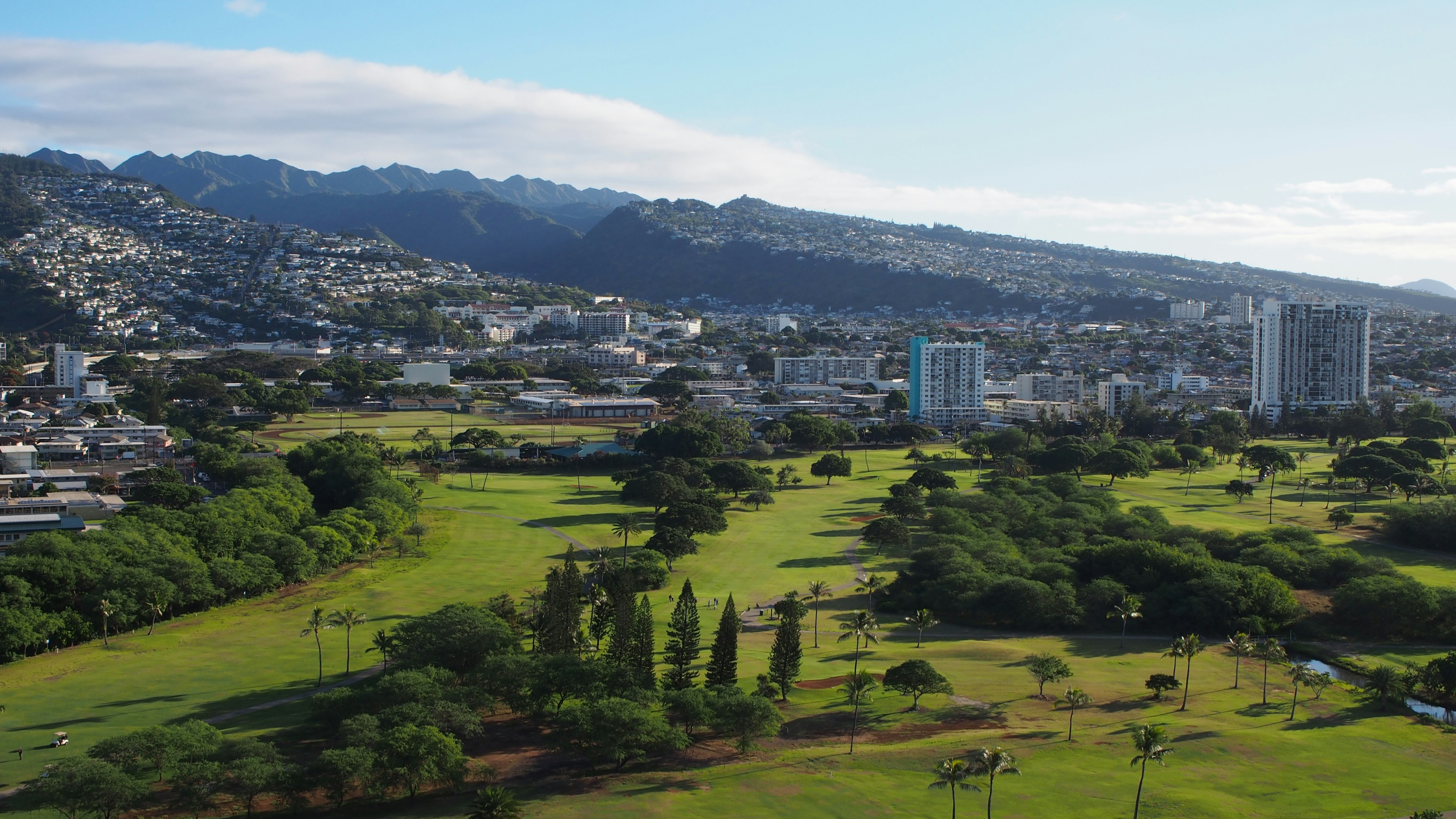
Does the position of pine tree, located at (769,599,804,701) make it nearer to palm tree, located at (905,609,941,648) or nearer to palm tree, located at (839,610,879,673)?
palm tree, located at (839,610,879,673)

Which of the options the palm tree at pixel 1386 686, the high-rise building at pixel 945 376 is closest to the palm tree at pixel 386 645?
the palm tree at pixel 1386 686

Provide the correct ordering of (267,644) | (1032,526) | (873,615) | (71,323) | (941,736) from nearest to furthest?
(941,736) < (267,644) < (873,615) < (1032,526) < (71,323)

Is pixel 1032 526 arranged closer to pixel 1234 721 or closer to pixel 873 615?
pixel 873 615

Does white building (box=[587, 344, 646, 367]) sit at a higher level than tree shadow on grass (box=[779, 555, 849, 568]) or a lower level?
higher

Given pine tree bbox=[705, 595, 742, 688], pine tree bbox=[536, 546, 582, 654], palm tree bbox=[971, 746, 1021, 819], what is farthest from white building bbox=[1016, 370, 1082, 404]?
palm tree bbox=[971, 746, 1021, 819]

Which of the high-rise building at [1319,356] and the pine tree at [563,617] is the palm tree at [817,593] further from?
the high-rise building at [1319,356]

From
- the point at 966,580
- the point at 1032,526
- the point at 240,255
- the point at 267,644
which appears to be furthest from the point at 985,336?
the point at 267,644
